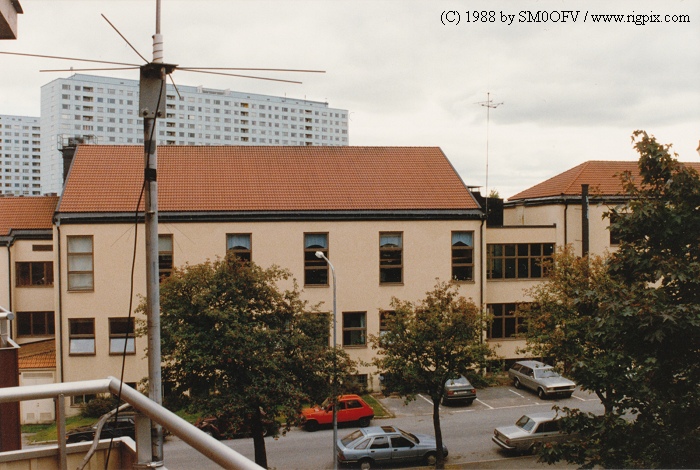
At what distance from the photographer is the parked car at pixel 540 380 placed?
91.5 feet

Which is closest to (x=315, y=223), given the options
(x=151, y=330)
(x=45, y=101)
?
(x=151, y=330)

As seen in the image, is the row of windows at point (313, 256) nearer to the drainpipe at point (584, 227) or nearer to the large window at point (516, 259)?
the large window at point (516, 259)

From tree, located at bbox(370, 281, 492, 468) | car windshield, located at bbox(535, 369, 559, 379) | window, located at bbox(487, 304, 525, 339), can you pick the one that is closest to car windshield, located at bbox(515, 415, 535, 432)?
tree, located at bbox(370, 281, 492, 468)

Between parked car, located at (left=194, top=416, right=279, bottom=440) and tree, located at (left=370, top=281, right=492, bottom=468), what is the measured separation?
Answer: 164 inches

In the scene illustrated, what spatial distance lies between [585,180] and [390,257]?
1254cm

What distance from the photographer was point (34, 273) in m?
30.3

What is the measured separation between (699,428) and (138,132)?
437 feet

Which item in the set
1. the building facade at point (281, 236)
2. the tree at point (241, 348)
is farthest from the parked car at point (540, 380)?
the tree at point (241, 348)

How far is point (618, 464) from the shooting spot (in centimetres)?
885

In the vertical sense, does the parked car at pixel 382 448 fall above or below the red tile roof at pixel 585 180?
below

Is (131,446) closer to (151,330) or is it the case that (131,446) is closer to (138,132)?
(151,330)

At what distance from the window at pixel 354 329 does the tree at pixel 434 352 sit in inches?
318

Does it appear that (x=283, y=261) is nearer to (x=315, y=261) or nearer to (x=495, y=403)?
(x=315, y=261)

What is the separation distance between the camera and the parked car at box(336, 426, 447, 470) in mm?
19922
